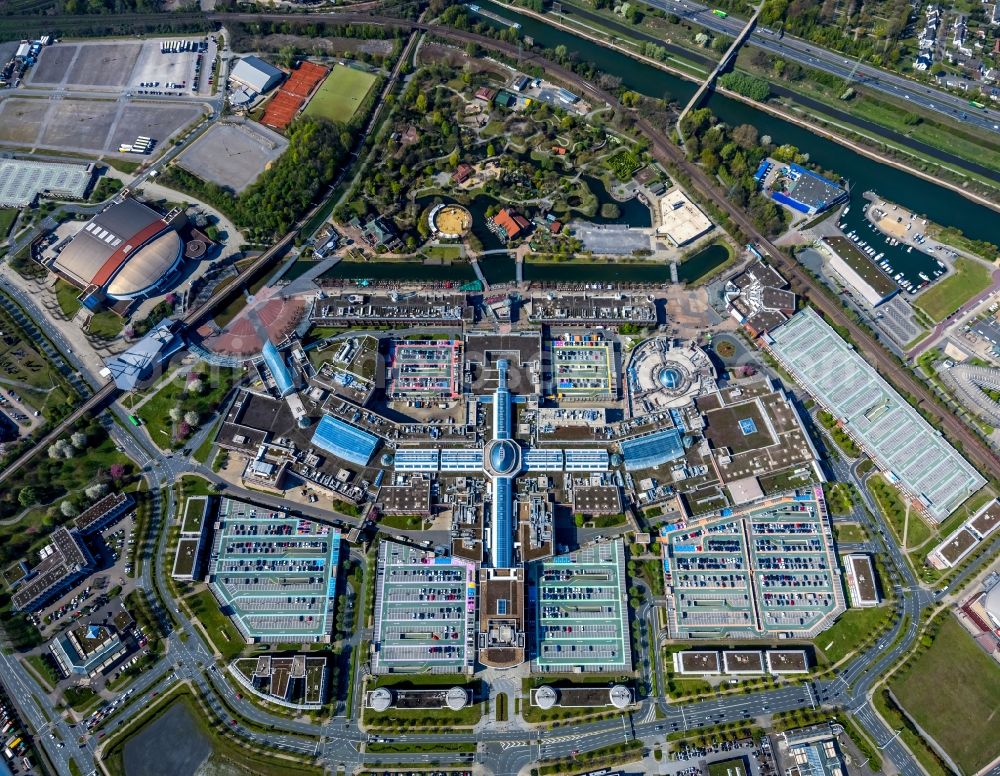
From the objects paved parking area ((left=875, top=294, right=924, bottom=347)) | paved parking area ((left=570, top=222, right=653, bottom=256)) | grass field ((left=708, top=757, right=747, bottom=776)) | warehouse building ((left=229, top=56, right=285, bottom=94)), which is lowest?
grass field ((left=708, top=757, right=747, bottom=776))

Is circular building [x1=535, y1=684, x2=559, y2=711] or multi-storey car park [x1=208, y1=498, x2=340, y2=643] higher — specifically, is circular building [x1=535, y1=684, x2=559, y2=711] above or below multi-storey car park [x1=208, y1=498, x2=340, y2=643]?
below

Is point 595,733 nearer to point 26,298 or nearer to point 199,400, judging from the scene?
point 199,400

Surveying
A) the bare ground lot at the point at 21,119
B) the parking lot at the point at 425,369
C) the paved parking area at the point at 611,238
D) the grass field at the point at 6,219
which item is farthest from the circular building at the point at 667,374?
the bare ground lot at the point at 21,119

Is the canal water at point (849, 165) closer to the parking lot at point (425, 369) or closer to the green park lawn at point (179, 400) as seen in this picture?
the parking lot at point (425, 369)

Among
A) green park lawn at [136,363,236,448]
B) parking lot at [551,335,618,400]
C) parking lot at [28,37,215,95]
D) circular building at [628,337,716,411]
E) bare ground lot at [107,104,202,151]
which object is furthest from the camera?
parking lot at [28,37,215,95]

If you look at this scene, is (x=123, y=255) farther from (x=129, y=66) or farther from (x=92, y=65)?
(x=92, y=65)

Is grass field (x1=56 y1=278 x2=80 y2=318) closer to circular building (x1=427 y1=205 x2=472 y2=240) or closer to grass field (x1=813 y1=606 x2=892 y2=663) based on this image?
circular building (x1=427 y1=205 x2=472 y2=240)

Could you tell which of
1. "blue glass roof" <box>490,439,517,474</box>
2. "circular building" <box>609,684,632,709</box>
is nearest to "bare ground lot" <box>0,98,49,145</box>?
"blue glass roof" <box>490,439,517,474</box>
